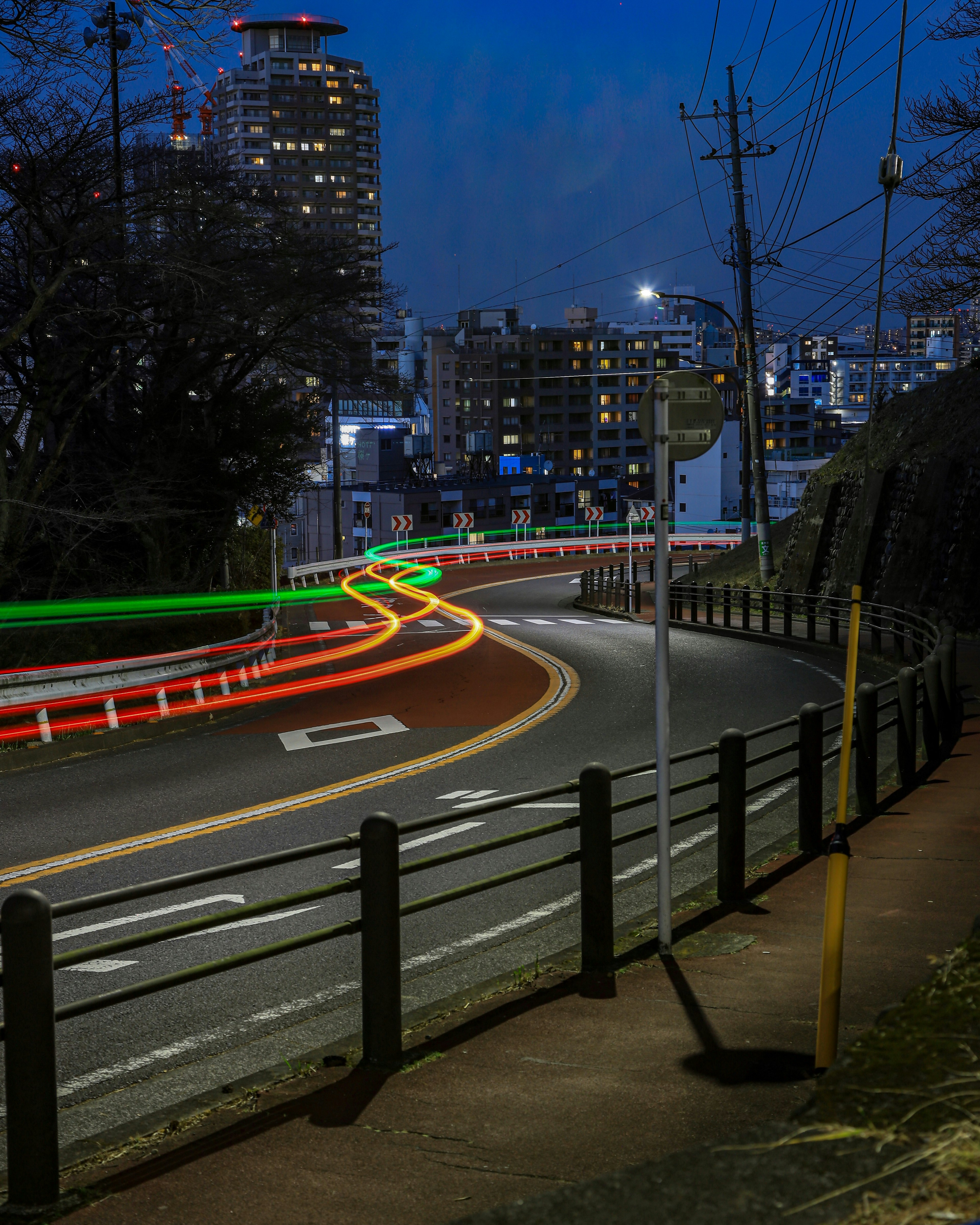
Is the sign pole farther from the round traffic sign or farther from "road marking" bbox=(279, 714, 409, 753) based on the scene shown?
"road marking" bbox=(279, 714, 409, 753)

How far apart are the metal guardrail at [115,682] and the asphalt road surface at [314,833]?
1636 mm

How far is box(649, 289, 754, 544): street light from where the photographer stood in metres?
36.1

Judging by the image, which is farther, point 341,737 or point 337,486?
point 337,486

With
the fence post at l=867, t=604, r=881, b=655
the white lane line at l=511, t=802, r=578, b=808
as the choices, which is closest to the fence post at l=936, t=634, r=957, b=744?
the white lane line at l=511, t=802, r=578, b=808

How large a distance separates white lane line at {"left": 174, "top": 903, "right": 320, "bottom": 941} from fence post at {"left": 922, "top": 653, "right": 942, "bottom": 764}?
25.1 feet

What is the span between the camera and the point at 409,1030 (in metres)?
5.89

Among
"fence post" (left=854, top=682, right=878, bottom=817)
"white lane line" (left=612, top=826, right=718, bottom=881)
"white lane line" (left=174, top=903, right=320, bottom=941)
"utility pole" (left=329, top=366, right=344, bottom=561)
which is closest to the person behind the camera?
"white lane line" (left=174, top=903, right=320, bottom=941)

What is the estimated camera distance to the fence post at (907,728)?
12.4 m

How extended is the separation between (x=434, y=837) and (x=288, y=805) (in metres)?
2.02

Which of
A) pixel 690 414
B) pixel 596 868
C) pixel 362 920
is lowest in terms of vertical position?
pixel 596 868

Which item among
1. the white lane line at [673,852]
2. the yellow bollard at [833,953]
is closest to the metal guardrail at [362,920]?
the white lane line at [673,852]

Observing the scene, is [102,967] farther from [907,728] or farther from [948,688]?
[948,688]

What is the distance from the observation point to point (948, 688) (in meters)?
15.4

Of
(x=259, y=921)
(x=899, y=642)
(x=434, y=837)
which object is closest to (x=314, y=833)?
(x=434, y=837)
